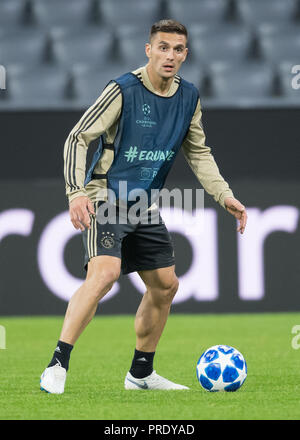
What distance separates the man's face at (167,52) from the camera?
17.1ft

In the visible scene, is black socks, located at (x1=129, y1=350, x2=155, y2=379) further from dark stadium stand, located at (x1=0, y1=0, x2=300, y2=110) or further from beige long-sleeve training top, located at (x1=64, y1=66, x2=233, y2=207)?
dark stadium stand, located at (x1=0, y1=0, x2=300, y2=110)

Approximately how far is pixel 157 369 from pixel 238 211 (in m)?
1.64

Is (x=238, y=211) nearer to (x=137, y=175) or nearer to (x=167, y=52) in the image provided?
(x=137, y=175)

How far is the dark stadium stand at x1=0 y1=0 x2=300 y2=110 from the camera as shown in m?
12.3

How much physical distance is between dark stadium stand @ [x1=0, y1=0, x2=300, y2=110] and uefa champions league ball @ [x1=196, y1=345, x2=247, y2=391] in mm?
6637

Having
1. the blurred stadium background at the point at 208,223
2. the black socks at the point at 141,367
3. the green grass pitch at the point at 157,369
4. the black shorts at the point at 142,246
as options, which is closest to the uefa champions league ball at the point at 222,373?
the green grass pitch at the point at 157,369

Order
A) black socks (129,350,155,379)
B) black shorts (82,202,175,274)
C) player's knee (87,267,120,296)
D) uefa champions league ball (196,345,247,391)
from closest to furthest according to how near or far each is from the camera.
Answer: player's knee (87,267,120,296), uefa champions league ball (196,345,247,391), black shorts (82,202,175,274), black socks (129,350,155,379)

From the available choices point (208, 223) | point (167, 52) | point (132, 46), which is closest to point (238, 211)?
point (167, 52)

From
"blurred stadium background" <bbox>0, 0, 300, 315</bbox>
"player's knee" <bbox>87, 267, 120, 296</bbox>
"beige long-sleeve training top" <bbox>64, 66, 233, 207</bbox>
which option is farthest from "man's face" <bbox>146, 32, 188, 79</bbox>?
"blurred stadium background" <bbox>0, 0, 300, 315</bbox>

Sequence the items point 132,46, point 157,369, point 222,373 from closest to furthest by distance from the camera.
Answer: point 222,373, point 157,369, point 132,46

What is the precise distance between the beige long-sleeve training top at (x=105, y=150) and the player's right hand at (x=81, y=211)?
5cm

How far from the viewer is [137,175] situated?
5.32 meters

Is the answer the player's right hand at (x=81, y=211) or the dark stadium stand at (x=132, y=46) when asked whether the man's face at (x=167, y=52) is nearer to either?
the player's right hand at (x=81, y=211)

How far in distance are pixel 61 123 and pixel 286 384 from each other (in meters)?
5.59
